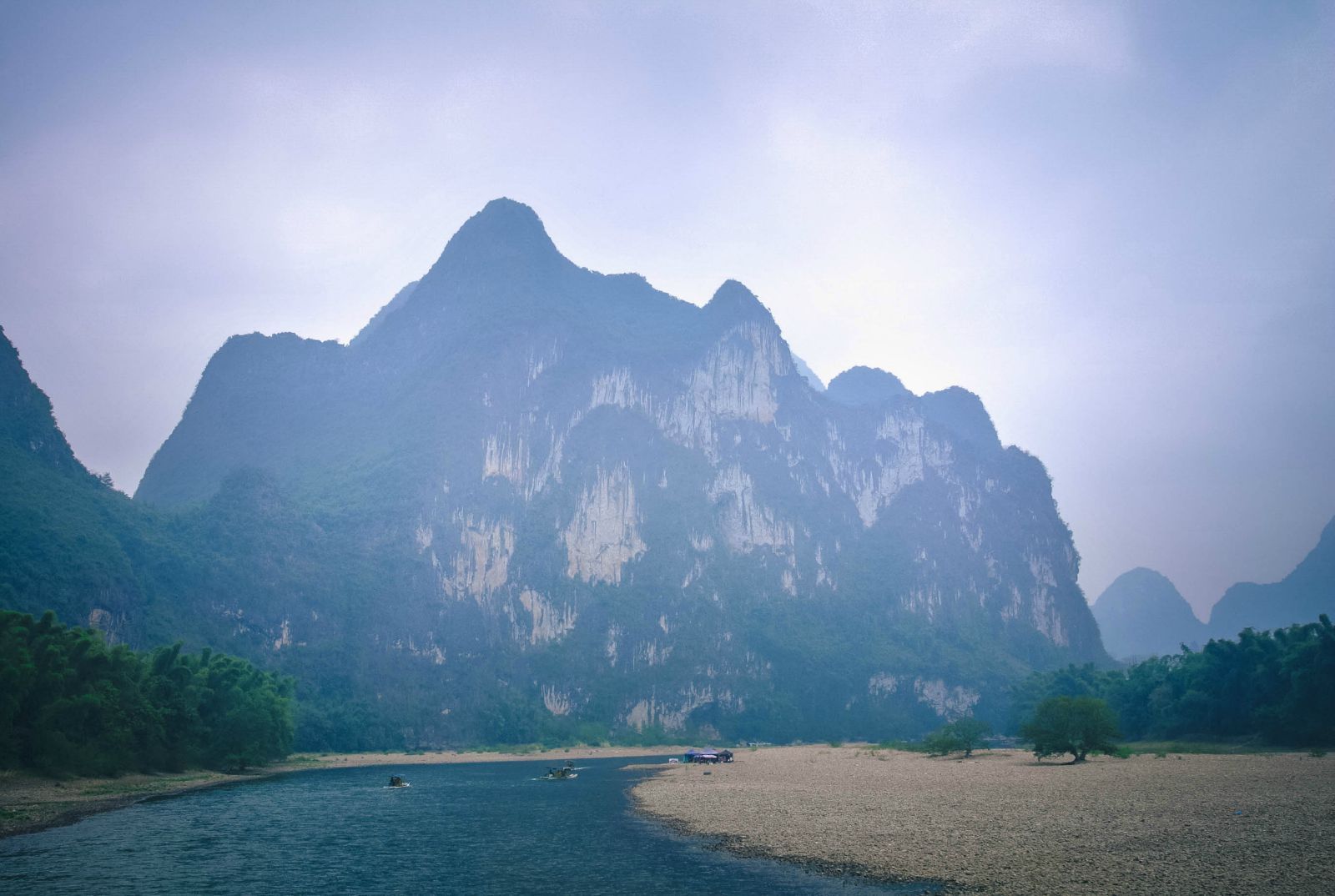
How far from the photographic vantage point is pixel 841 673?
181 meters

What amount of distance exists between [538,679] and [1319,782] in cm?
13087

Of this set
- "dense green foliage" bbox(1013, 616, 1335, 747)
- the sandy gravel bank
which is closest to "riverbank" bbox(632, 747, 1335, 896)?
"dense green foliage" bbox(1013, 616, 1335, 747)

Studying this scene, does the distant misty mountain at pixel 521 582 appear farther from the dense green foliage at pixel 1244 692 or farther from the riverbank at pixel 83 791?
the dense green foliage at pixel 1244 692

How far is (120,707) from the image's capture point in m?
52.6

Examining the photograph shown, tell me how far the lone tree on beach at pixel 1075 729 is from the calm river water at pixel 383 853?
2890 cm

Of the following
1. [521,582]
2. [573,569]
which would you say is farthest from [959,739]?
[573,569]

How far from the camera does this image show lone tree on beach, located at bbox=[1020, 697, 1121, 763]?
54.3 m

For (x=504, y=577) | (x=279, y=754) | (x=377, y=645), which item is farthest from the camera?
(x=504, y=577)

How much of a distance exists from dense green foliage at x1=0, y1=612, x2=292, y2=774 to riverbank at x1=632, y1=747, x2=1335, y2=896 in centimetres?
3183

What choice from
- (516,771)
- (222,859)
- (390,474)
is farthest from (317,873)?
(390,474)

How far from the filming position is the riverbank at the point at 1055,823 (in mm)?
19312

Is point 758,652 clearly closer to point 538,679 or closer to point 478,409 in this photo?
point 538,679

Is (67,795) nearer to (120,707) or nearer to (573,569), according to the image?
(120,707)

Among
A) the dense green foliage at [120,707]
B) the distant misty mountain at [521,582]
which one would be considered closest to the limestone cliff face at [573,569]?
the distant misty mountain at [521,582]
